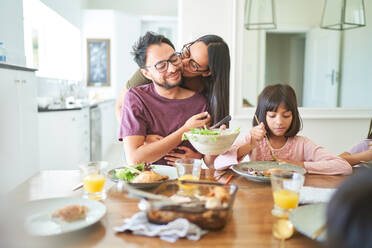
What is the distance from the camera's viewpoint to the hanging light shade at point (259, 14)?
323 centimetres

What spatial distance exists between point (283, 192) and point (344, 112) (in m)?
2.94

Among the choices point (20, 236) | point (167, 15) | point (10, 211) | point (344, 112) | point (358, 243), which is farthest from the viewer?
point (167, 15)

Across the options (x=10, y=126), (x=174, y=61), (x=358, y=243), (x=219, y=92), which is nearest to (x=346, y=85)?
(x=219, y=92)

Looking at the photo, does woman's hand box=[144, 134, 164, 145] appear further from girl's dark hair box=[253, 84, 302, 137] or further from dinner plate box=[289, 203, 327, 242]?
dinner plate box=[289, 203, 327, 242]

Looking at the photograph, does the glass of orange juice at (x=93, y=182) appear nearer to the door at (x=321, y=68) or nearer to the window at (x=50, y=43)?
the door at (x=321, y=68)

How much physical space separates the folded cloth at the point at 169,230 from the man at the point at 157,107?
72 cm

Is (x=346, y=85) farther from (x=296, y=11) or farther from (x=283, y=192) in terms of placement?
(x=283, y=192)

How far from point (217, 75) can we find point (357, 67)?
2.64 m

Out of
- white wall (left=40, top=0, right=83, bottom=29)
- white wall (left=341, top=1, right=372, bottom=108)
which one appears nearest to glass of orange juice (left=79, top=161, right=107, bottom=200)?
white wall (left=341, top=1, right=372, bottom=108)

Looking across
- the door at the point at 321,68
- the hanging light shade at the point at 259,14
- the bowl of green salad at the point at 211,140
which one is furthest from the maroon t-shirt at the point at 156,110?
the door at the point at 321,68

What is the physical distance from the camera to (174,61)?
1.57 m

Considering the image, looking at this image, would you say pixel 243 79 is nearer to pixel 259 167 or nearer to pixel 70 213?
pixel 259 167

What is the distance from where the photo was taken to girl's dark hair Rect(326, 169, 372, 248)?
353mm

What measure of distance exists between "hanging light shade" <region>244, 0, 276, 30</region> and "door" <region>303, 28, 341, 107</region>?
1.86 ft
